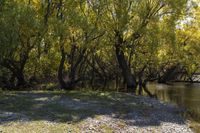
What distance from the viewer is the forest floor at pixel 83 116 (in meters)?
18.5

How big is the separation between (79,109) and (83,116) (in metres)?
2.26

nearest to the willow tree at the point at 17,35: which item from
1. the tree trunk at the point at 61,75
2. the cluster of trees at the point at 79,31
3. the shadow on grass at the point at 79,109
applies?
the cluster of trees at the point at 79,31

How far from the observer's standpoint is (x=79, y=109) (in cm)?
2334

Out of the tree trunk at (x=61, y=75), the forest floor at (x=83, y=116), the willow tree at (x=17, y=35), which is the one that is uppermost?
the willow tree at (x=17, y=35)

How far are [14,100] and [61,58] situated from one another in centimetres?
1503

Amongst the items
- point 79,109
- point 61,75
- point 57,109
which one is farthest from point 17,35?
point 79,109

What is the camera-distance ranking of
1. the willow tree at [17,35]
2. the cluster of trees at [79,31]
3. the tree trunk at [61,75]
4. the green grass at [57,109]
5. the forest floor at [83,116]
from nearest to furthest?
the green grass at [57,109] → the forest floor at [83,116] → the willow tree at [17,35] → the cluster of trees at [79,31] → the tree trunk at [61,75]

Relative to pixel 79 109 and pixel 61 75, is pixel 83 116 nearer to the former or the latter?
→ pixel 79 109

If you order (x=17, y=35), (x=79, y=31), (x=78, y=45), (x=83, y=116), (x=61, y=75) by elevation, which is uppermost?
(x=79, y=31)

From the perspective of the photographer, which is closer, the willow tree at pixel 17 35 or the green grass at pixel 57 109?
the green grass at pixel 57 109

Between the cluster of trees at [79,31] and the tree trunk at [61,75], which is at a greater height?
the cluster of trees at [79,31]

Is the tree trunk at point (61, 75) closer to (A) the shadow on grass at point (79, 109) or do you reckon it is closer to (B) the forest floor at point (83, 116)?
(A) the shadow on grass at point (79, 109)

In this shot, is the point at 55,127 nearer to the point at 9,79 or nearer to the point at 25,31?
the point at 25,31

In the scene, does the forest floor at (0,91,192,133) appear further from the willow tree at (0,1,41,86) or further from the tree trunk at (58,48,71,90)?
the tree trunk at (58,48,71,90)
